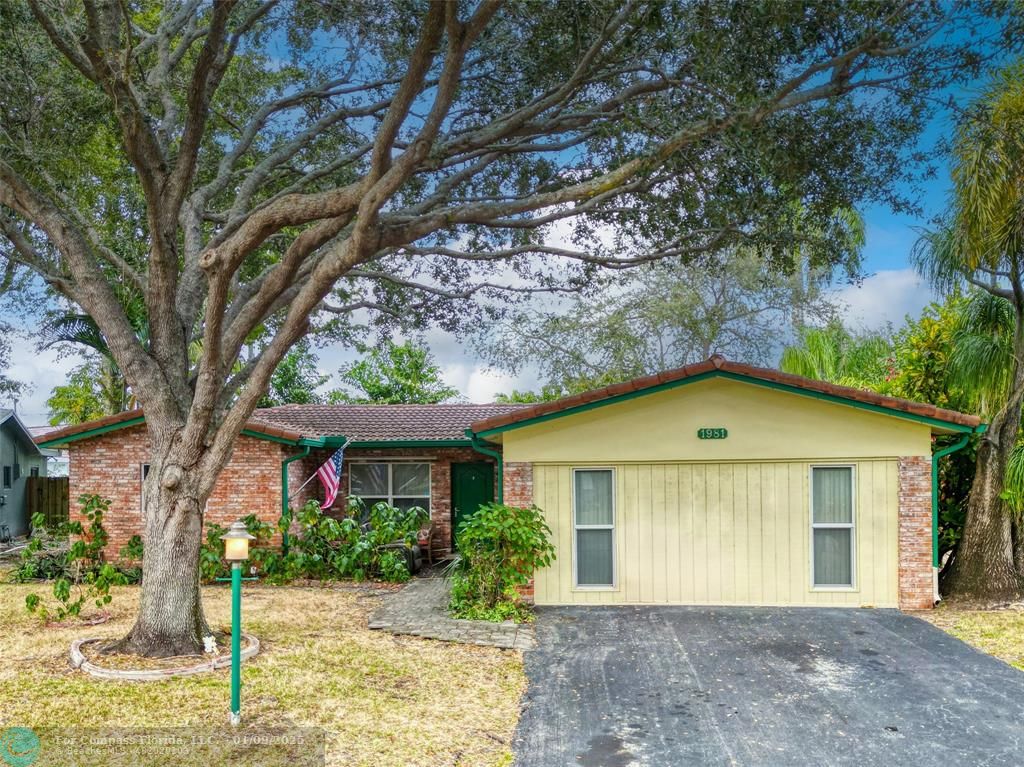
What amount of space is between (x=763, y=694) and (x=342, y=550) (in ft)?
29.7

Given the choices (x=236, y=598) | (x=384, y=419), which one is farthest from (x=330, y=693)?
(x=384, y=419)

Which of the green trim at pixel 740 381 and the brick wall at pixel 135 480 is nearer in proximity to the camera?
the green trim at pixel 740 381

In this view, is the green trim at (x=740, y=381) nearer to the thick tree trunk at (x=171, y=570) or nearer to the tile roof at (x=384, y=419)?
the tile roof at (x=384, y=419)

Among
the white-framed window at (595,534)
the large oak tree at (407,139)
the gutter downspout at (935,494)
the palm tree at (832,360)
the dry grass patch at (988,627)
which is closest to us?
the large oak tree at (407,139)

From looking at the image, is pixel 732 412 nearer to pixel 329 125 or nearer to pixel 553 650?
pixel 553 650

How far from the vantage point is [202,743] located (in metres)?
6.40

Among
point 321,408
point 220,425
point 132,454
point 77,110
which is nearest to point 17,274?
point 132,454

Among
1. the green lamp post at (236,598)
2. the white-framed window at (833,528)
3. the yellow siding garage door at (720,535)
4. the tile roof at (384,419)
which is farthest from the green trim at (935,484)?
the green lamp post at (236,598)

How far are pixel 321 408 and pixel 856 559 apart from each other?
1250 cm

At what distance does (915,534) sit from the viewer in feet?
37.5

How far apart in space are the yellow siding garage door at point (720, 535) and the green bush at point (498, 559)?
800 mm

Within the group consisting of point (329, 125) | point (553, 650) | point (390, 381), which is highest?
point (329, 125)

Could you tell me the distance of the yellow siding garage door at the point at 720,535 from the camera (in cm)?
1158

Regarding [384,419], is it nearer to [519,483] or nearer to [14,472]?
[519,483]
